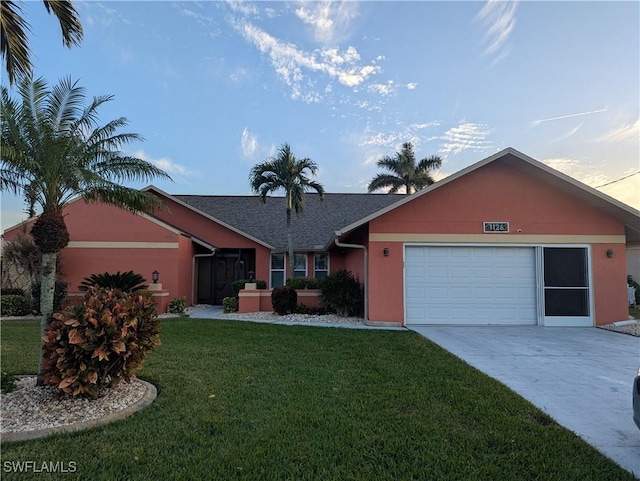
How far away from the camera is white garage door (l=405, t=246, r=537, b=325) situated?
35.7 ft

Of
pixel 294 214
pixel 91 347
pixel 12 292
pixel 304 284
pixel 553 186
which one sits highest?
pixel 294 214

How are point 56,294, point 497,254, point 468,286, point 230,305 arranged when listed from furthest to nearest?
point 230,305 < point 56,294 < point 497,254 < point 468,286

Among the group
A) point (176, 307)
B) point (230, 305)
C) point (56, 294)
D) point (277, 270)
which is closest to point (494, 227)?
point (230, 305)

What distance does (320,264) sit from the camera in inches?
688

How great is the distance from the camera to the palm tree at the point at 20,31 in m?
5.43

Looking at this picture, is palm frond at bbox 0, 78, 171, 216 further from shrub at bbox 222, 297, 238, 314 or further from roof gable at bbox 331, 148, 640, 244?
shrub at bbox 222, 297, 238, 314

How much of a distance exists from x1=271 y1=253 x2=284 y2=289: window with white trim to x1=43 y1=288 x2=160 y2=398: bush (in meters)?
12.8

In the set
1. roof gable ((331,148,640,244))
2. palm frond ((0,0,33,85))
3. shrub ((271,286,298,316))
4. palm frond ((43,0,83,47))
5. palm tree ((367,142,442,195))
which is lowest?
shrub ((271,286,298,316))

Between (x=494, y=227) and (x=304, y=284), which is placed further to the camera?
(x=304, y=284)

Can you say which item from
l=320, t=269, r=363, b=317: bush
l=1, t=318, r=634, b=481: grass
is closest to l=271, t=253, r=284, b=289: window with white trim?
l=320, t=269, r=363, b=317: bush

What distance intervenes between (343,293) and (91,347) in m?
9.13

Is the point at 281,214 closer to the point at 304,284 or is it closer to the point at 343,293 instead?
the point at 304,284

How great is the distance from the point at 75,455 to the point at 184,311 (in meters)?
11.2

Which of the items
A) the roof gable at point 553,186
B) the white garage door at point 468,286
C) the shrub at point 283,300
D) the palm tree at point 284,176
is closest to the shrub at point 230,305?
the shrub at point 283,300
